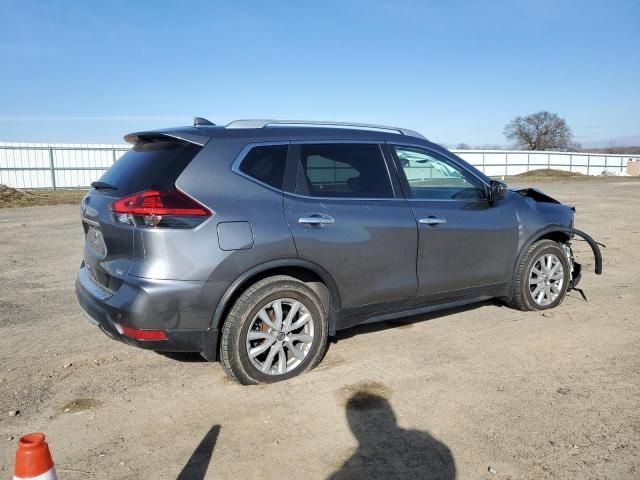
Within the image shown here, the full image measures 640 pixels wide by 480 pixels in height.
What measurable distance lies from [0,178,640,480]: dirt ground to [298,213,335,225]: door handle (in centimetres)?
113

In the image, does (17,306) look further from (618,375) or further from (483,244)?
(618,375)

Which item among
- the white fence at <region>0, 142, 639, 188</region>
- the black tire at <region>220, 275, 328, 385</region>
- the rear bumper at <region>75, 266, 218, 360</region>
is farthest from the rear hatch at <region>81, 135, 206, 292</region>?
the white fence at <region>0, 142, 639, 188</region>

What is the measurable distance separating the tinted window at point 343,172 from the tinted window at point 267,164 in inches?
5.9

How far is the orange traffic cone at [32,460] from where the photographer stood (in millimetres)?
1837

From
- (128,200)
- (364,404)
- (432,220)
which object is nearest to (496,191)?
(432,220)

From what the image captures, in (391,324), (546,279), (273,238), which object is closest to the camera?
(273,238)

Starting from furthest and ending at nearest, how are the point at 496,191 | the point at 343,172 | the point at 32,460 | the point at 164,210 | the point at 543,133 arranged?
1. the point at 543,133
2. the point at 496,191
3. the point at 343,172
4. the point at 164,210
5. the point at 32,460

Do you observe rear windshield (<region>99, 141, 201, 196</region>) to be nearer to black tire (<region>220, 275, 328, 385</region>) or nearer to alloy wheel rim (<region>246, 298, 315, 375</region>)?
black tire (<region>220, 275, 328, 385</region>)

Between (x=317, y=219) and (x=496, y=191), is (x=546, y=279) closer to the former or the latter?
(x=496, y=191)

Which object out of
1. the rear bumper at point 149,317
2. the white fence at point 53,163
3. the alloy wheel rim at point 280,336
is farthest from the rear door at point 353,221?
the white fence at point 53,163

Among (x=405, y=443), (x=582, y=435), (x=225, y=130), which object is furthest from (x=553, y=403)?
(x=225, y=130)

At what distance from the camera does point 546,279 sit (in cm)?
547

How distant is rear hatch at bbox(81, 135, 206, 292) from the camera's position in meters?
3.44

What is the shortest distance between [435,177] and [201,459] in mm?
3111
